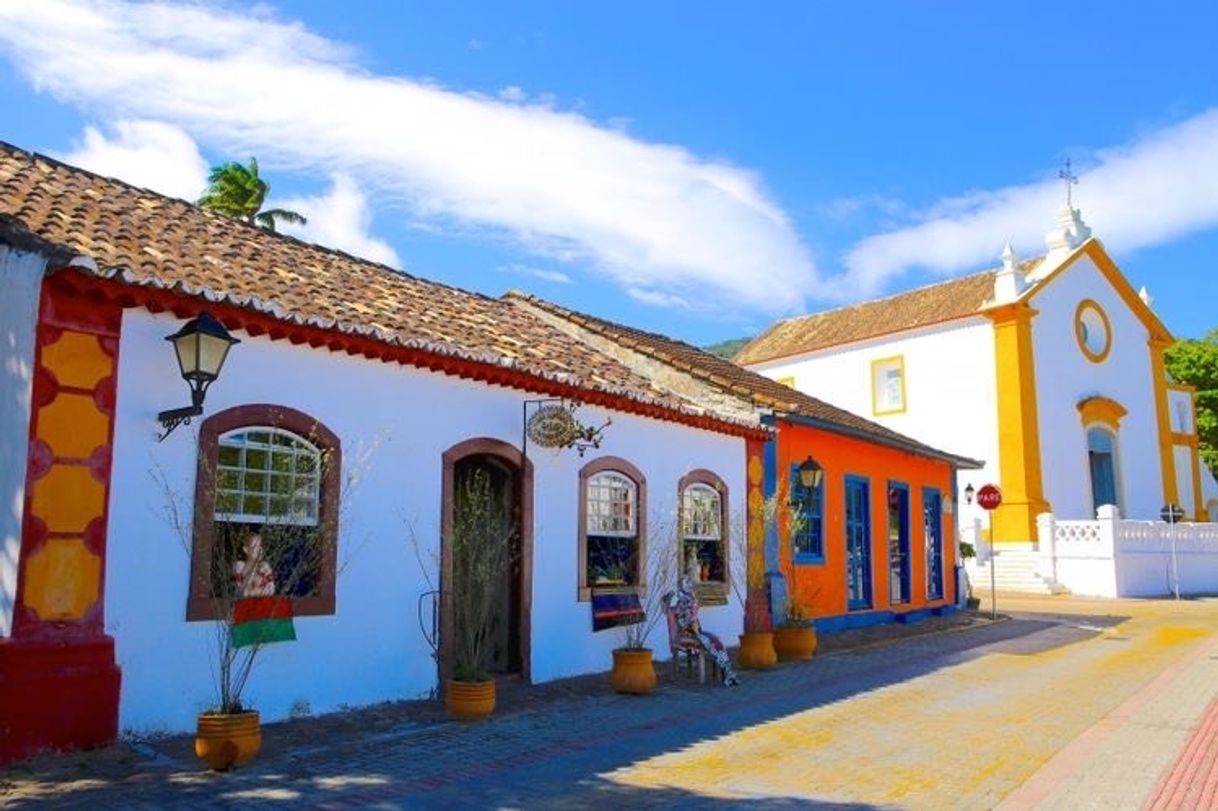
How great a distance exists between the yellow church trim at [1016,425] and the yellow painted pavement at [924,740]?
16.5 m

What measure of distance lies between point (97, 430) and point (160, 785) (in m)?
2.40

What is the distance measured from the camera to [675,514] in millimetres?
12336

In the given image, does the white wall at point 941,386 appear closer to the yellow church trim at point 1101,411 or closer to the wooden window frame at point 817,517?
the yellow church trim at point 1101,411

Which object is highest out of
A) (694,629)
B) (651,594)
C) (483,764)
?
(651,594)

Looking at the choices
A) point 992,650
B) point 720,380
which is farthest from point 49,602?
point 992,650

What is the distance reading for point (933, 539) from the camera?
19719 mm

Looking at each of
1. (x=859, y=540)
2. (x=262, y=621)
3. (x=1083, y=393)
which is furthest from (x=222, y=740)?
(x=1083, y=393)

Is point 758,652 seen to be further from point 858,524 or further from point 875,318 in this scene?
point 875,318

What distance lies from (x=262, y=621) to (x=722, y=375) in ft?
31.7

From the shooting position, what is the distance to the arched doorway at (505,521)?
388 inches

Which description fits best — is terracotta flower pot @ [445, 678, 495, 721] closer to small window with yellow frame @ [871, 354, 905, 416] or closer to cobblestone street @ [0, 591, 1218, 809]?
cobblestone street @ [0, 591, 1218, 809]

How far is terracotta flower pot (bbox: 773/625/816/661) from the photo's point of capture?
41.2 feet

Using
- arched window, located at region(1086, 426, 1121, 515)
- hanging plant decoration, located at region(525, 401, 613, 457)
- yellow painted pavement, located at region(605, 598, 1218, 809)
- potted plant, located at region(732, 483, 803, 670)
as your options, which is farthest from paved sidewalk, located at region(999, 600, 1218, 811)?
arched window, located at region(1086, 426, 1121, 515)

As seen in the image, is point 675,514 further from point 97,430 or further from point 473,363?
point 97,430
